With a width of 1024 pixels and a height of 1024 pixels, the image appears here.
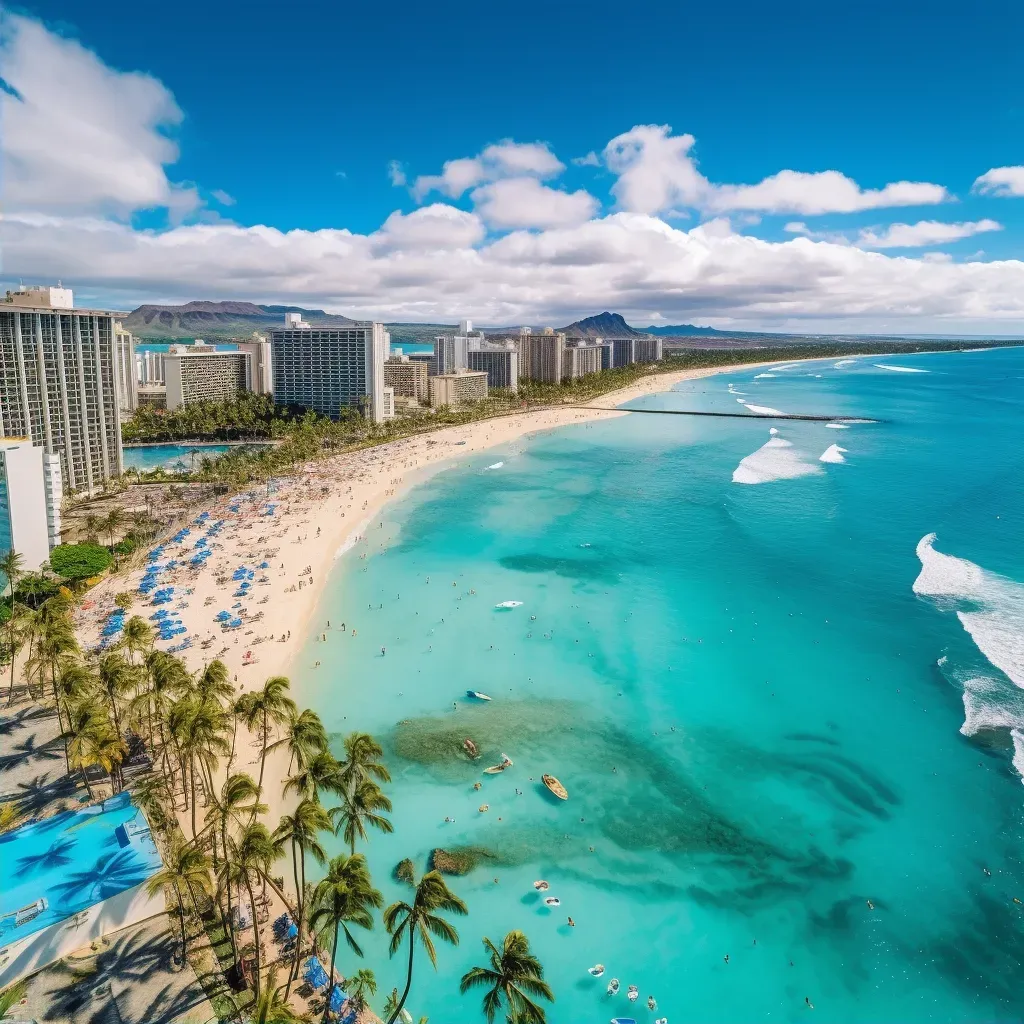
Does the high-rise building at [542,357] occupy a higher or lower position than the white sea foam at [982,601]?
higher

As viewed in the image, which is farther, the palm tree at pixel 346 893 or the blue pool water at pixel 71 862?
the blue pool water at pixel 71 862

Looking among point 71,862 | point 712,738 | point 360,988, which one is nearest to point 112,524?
point 71,862

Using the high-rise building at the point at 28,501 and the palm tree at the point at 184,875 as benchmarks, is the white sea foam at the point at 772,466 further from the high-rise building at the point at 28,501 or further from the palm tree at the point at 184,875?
the palm tree at the point at 184,875

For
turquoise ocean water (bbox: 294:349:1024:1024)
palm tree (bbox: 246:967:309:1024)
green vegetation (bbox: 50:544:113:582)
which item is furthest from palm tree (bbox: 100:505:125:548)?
palm tree (bbox: 246:967:309:1024)

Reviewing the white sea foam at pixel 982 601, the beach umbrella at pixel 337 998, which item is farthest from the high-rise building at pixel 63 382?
the white sea foam at pixel 982 601

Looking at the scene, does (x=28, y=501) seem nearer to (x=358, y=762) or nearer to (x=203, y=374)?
(x=358, y=762)
